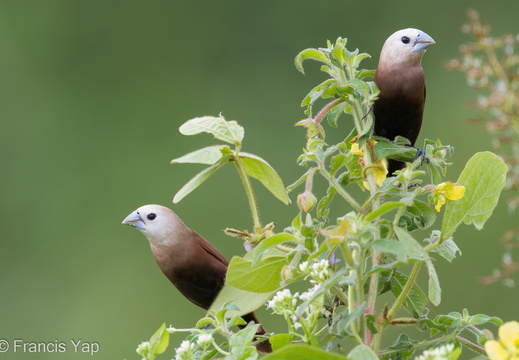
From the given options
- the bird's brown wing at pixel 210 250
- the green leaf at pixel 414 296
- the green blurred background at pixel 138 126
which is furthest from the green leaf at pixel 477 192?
the green blurred background at pixel 138 126

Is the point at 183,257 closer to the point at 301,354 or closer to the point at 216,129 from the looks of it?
the point at 216,129

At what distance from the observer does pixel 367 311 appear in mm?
1040

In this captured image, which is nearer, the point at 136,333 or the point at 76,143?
the point at 136,333

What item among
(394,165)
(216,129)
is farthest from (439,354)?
(394,165)

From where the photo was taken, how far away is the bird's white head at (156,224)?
6.15ft

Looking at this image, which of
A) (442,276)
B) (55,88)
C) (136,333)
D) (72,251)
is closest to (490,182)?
(442,276)

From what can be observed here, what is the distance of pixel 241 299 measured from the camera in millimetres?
1220

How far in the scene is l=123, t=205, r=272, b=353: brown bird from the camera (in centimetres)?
191

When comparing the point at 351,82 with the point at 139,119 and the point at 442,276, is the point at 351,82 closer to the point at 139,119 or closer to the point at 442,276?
the point at 442,276

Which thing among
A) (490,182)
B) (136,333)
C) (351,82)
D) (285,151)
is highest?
(351,82)

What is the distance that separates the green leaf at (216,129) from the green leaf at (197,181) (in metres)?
0.04

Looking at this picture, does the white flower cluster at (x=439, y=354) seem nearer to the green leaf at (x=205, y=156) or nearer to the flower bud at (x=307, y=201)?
the flower bud at (x=307, y=201)

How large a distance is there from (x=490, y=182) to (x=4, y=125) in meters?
5.38

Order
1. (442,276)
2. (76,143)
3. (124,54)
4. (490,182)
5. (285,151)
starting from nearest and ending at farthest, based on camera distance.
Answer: (490,182) → (442,276) → (285,151) → (76,143) → (124,54)
